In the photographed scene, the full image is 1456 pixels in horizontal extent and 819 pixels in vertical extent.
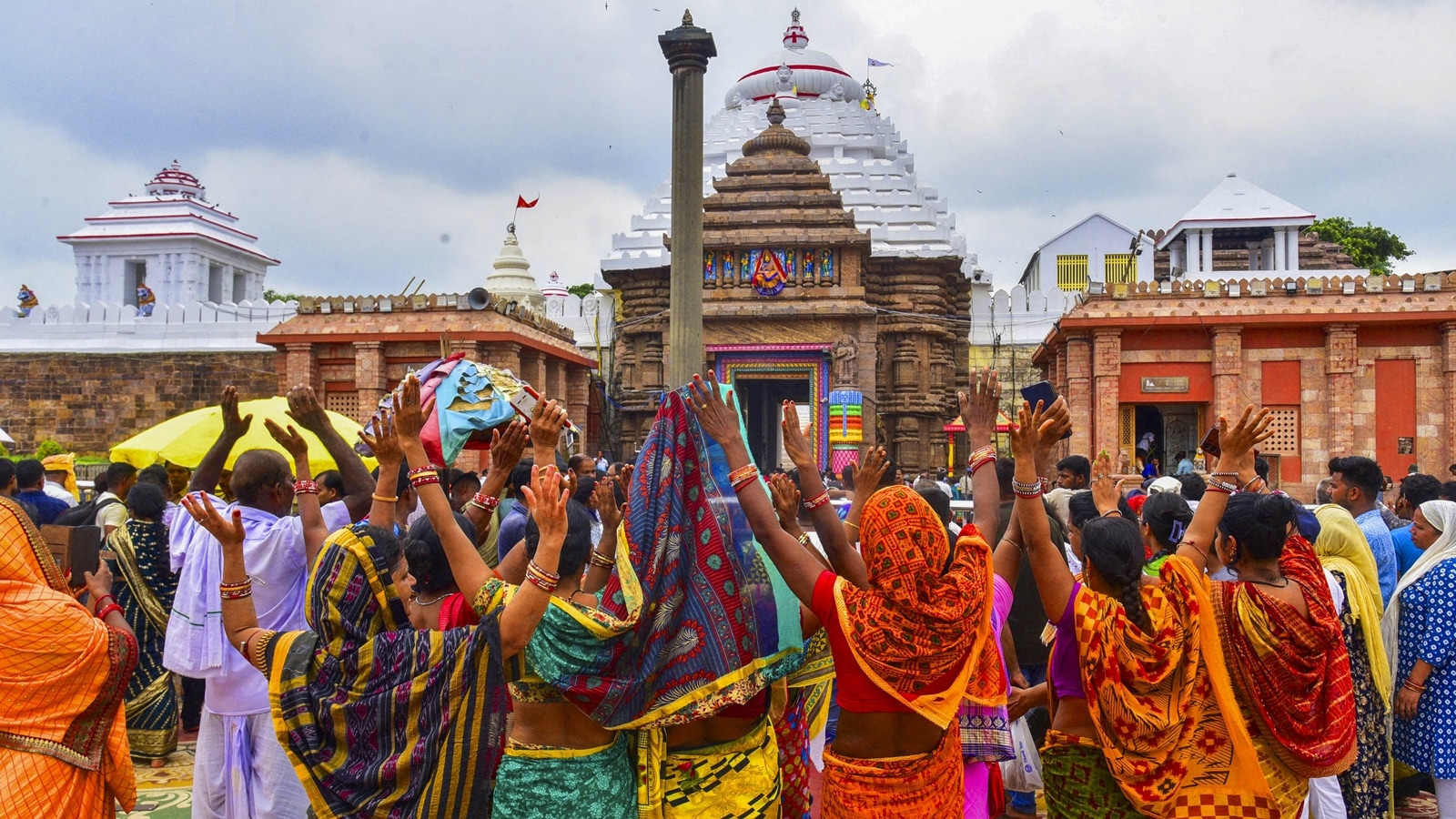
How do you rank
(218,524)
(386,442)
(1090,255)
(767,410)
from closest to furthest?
1. (218,524)
2. (386,442)
3. (767,410)
4. (1090,255)

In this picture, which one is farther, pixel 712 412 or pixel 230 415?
pixel 230 415

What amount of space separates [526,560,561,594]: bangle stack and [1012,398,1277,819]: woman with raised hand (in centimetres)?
150

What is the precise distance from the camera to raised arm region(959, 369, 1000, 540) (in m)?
3.72

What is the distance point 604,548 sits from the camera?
361 cm

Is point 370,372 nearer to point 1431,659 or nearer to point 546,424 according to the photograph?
point 546,424

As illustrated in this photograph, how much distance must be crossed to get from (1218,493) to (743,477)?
1596 mm

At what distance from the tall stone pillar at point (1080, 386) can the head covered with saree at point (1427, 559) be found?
12989mm

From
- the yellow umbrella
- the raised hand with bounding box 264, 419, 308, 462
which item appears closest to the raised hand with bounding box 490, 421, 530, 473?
the raised hand with bounding box 264, 419, 308, 462

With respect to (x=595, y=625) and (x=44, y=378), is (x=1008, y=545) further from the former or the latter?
(x=44, y=378)

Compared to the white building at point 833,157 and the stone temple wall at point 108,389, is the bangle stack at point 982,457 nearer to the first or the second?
the white building at point 833,157

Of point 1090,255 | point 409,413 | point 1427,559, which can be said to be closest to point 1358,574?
point 1427,559

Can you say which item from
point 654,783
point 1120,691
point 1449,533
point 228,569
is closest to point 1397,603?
point 1449,533

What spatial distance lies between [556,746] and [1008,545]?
6.01 feet

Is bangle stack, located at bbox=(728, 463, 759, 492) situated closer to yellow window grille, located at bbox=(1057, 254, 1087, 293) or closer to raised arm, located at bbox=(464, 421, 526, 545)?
raised arm, located at bbox=(464, 421, 526, 545)
